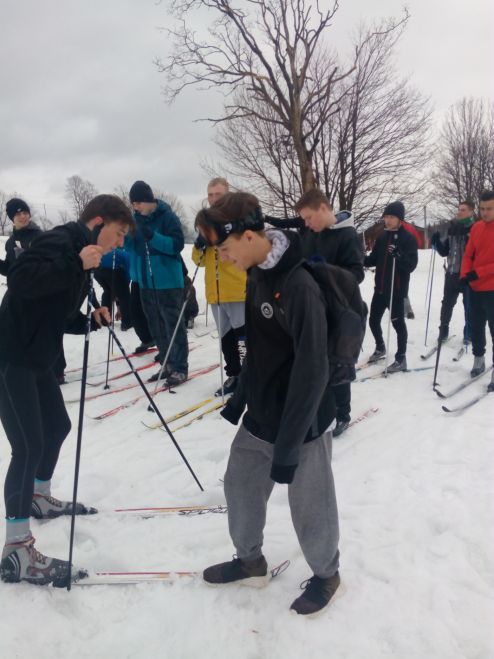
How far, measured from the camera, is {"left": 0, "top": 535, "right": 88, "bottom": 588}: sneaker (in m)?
2.43

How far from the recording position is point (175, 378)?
577 cm

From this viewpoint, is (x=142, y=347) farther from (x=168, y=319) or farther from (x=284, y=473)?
(x=284, y=473)

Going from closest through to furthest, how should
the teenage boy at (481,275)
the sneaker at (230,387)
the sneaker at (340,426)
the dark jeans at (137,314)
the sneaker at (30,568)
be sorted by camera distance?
the sneaker at (30,568) → the sneaker at (340,426) → the teenage boy at (481,275) → the sneaker at (230,387) → the dark jeans at (137,314)

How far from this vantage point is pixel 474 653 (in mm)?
1929

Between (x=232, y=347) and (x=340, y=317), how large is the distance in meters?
3.33

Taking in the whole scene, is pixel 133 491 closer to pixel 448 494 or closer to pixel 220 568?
pixel 220 568

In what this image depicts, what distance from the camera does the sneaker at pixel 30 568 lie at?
7.97ft

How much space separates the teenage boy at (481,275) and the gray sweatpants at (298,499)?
12.5ft

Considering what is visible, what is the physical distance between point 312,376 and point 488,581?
5.41 feet

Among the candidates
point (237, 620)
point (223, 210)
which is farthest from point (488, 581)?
point (223, 210)

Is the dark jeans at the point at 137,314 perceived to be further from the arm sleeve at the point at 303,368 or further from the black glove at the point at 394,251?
the arm sleeve at the point at 303,368

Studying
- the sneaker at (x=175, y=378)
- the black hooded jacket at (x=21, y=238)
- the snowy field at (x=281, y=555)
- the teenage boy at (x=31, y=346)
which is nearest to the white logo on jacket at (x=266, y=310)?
the teenage boy at (x=31, y=346)

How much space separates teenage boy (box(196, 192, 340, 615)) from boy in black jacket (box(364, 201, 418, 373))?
4.21 m

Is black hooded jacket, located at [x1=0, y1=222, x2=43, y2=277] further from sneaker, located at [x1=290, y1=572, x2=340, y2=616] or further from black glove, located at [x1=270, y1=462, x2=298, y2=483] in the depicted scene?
sneaker, located at [x1=290, y1=572, x2=340, y2=616]
